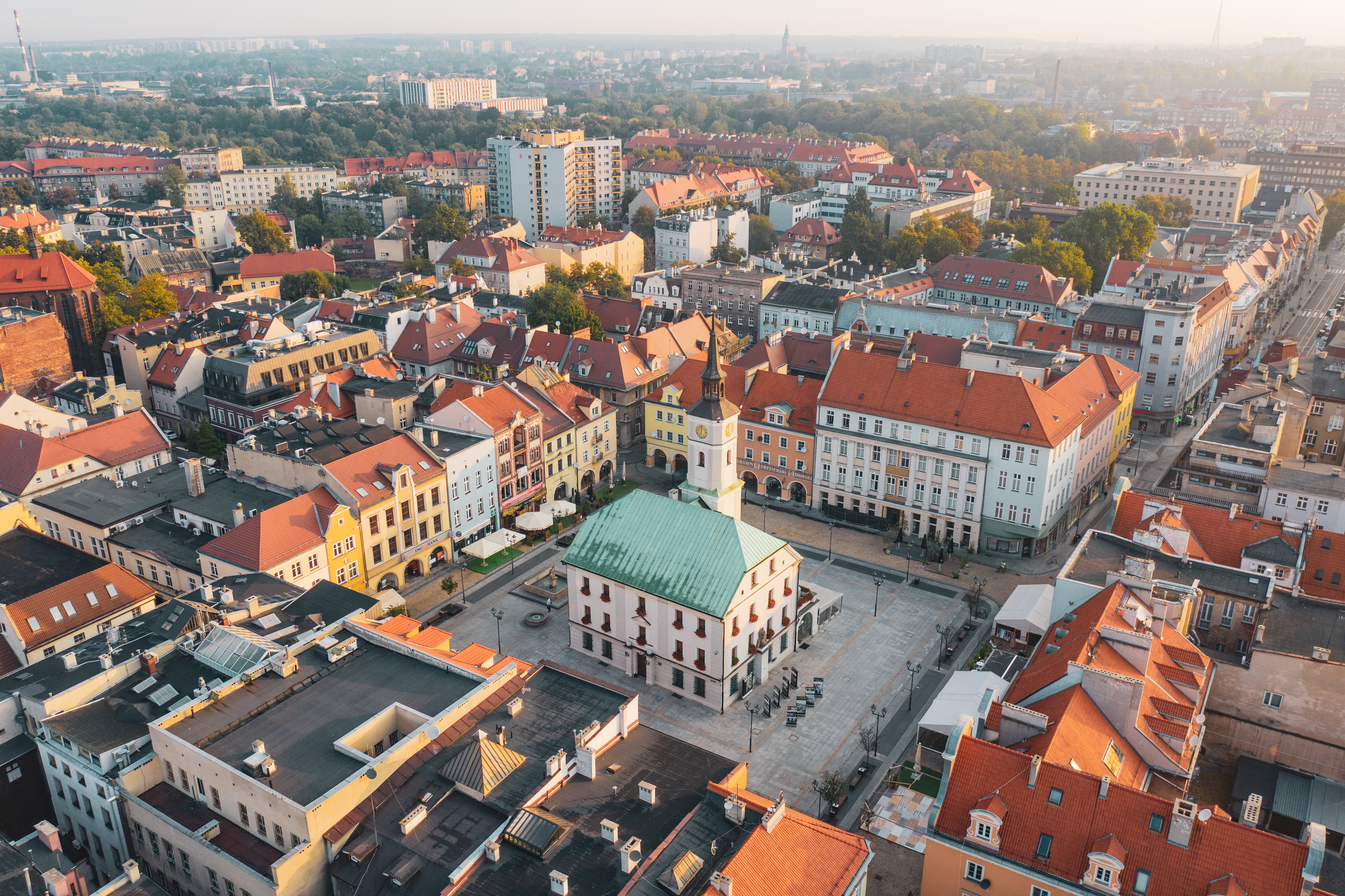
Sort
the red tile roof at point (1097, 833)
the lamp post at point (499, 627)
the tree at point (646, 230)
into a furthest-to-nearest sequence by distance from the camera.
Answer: the tree at point (646, 230) < the lamp post at point (499, 627) < the red tile roof at point (1097, 833)

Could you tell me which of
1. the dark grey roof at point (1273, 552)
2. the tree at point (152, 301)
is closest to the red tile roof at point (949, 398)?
the dark grey roof at point (1273, 552)

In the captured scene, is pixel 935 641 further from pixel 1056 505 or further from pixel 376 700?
pixel 376 700

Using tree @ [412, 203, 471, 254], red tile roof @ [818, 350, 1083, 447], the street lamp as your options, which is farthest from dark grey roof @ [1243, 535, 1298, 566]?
tree @ [412, 203, 471, 254]

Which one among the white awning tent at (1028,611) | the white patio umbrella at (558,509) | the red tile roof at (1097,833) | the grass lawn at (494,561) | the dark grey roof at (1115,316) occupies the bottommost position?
the grass lawn at (494,561)

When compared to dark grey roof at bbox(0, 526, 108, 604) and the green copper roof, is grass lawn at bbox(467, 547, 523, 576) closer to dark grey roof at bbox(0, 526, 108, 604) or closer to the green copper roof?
the green copper roof

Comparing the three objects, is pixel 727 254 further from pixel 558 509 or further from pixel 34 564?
pixel 34 564

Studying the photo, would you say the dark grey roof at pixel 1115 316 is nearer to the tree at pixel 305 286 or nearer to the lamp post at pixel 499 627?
the lamp post at pixel 499 627

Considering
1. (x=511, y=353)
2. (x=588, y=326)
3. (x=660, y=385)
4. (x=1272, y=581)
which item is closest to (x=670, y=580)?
(x=1272, y=581)
